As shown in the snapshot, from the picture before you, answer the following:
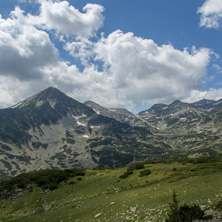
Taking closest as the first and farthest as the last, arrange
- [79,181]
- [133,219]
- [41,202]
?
[133,219], [41,202], [79,181]

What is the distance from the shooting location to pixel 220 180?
29.2 metres

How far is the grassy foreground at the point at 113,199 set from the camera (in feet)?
80.1

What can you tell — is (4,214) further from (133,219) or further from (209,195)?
(209,195)

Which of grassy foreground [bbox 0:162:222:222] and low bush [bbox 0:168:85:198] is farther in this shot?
low bush [bbox 0:168:85:198]

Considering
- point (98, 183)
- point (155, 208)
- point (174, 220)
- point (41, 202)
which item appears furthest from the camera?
point (98, 183)

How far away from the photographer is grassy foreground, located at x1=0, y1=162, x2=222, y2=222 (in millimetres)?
24419

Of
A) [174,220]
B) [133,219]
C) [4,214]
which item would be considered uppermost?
[174,220]

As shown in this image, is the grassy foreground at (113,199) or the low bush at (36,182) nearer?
the grassy foreground at (113,199)

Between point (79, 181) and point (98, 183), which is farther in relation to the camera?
point (79, 181)

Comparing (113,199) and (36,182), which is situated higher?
(36,182)

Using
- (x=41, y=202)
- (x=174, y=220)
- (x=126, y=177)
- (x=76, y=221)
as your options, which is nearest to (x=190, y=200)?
(x=174, y=220)

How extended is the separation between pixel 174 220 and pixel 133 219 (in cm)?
892

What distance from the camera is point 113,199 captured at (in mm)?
34812

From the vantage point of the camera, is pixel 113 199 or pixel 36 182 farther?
pixel 36 182
